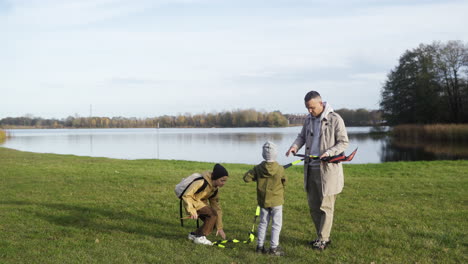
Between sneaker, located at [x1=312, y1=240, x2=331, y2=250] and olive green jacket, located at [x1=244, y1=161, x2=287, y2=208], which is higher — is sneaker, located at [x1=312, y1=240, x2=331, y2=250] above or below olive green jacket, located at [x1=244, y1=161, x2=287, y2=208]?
below

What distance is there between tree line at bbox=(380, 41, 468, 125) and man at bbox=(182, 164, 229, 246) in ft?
180

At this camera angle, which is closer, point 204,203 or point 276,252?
point 276,252

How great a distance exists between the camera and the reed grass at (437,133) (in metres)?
42.1

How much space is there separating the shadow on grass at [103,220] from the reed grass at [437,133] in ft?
140

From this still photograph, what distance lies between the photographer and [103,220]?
7.76 metres

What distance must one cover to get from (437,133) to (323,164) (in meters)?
43.8

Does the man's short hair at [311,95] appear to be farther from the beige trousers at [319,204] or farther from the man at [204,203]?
the man at [204,203]

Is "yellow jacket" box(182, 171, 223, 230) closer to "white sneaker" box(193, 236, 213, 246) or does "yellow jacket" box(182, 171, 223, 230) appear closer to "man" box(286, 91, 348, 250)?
"white sneaker" box(193, 236, 213, 246)

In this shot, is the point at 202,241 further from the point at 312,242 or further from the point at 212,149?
the point at 212,149

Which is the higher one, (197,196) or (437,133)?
(197,196)

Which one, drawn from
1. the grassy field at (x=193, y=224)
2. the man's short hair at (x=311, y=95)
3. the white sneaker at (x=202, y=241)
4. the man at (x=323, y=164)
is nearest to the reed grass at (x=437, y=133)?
the grassy field at (x=193, y=224)

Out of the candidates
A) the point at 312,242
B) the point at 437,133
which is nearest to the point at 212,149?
the point at 437,133

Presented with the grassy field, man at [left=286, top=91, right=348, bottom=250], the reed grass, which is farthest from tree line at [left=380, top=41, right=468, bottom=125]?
man at [left=286, top=91, right=348, bottom=250]

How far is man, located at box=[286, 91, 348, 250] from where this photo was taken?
18.8 ft
